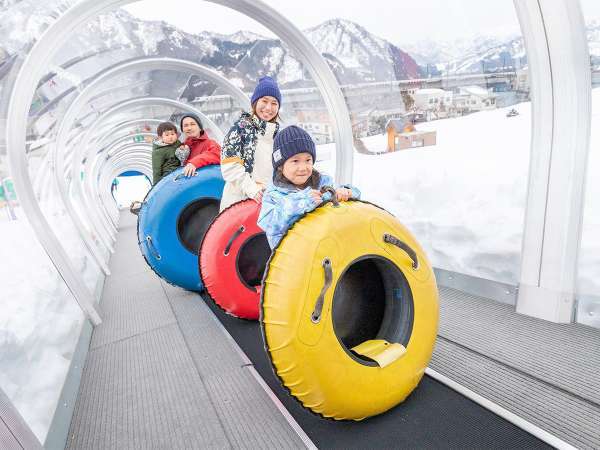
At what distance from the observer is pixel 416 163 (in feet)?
12.9

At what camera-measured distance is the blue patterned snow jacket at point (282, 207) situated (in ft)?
5.90

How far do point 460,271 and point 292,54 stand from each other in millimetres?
2994

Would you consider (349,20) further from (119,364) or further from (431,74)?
(119,364)

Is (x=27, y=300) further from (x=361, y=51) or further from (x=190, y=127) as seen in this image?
(x=361, y=51)

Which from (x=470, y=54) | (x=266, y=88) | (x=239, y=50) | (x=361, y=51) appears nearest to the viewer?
(x=266, y=88)

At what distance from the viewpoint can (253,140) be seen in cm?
284

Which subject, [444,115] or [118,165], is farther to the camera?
[118,165]

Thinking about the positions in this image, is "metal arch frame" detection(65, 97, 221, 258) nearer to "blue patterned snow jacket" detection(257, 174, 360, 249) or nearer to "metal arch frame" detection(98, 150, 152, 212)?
"blue patterned snow jacket" detection(257, 174, 360, 249)

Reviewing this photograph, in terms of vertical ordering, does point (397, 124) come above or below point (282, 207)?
above

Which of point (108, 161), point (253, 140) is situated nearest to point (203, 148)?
point (253, 140)

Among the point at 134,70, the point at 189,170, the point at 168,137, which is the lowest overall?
the point at 189,170

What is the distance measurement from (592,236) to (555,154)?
0.63 m

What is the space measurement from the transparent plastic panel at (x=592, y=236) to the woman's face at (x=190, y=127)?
3446mm

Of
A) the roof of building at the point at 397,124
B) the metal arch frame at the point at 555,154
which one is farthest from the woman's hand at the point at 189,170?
the metal arch frame at the point at 555,154
